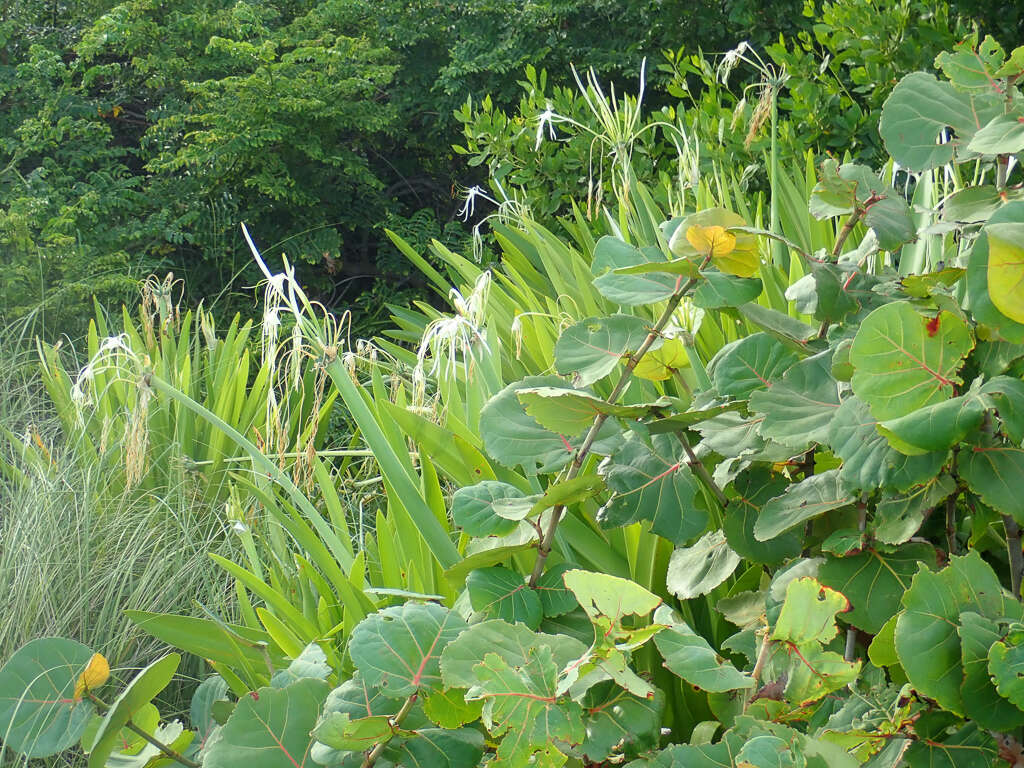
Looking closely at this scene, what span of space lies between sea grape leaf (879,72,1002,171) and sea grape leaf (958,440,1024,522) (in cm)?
23

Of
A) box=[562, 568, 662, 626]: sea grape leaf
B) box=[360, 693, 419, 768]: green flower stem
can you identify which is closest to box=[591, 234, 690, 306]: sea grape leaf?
box=[562, 568, 662, 626]: sea grape leaf

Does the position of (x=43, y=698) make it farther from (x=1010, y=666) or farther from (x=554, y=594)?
(x=1010, y=666)

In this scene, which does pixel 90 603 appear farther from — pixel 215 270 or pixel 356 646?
pixel 215 270

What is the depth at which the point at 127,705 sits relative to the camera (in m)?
0.63

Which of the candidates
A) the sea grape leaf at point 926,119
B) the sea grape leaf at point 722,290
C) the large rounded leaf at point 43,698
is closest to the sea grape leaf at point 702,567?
the sea grape leaf at point 722,290

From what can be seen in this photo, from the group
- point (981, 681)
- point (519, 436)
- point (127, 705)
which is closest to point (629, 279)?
point (519, 436)

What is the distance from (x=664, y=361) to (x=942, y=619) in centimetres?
36

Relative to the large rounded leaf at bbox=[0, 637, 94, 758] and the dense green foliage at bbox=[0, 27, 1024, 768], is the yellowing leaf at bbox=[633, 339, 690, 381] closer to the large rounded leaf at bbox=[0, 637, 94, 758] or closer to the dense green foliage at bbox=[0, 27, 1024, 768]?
the dense green foliage at bbox=[0, 27, 1024, 768]

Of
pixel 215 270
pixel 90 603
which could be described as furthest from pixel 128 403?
Result: pixel 215 270

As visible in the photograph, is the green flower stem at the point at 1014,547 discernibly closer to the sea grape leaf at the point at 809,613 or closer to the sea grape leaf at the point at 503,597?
the sea grape leaf at the point at 809,613

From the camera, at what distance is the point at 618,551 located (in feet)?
3.62

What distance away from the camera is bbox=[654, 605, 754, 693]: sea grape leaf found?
1.86 feet

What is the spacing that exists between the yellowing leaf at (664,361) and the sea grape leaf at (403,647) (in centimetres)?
31

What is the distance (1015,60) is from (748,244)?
24 centimetres
